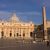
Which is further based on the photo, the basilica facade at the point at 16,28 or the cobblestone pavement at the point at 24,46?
the basilica facade at the point at 16,28

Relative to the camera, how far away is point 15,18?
78.9 metres

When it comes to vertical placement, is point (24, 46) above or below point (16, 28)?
below

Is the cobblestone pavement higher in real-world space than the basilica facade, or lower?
lower

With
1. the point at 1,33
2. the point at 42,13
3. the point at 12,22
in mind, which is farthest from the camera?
the point at 12,22

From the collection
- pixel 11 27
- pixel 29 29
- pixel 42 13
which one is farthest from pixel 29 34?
pixel 42 13

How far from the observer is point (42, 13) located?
128 ft

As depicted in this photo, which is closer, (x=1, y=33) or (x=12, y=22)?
(x=1, y=33)

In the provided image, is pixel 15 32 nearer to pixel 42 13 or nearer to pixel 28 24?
pixel 28 24

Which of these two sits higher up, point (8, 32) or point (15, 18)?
point (15, 18)

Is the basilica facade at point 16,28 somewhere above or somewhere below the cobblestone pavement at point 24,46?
above

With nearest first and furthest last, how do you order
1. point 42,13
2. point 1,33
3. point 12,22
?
1. point 42,13
2. point 1,33
3. point 12,22

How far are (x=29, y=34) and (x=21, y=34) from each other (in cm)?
307

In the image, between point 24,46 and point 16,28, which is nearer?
point 24,46

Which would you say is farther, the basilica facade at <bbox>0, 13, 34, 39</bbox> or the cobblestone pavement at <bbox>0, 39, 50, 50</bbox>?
the basilica facade at <bbox>0, 13, 34, 39</bbox>
